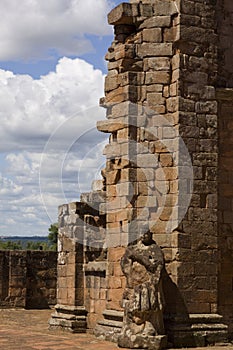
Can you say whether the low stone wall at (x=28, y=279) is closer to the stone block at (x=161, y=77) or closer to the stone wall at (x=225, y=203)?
the stone wall at (x=225, y=203)

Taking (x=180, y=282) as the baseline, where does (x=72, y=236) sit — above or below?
above

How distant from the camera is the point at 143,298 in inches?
463

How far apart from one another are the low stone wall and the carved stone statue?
9.51 meters

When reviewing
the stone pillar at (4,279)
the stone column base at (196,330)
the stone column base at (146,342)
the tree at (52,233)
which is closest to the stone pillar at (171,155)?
the stone column base at (196,330)

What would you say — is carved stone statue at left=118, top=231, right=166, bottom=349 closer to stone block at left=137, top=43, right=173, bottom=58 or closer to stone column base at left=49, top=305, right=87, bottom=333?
stone column base at left=49, top=305, right=87, bottom=333

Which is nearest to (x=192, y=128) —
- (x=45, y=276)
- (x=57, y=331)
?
(x=57, y=331)

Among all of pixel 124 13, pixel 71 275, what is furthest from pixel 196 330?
pixel 124 13

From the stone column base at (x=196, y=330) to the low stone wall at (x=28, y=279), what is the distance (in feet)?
32.1

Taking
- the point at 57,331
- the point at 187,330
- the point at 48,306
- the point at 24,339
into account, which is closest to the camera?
the point at 187,330

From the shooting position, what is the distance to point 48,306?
21641mm

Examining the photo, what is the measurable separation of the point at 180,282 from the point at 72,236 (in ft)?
11.9

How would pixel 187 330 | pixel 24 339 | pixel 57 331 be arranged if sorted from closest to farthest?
pixel 187 330 < pixel 24 339 < pixel 57 331

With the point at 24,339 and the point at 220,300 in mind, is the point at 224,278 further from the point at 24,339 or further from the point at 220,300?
the point at 24,339

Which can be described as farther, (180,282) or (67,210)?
(67,210)
